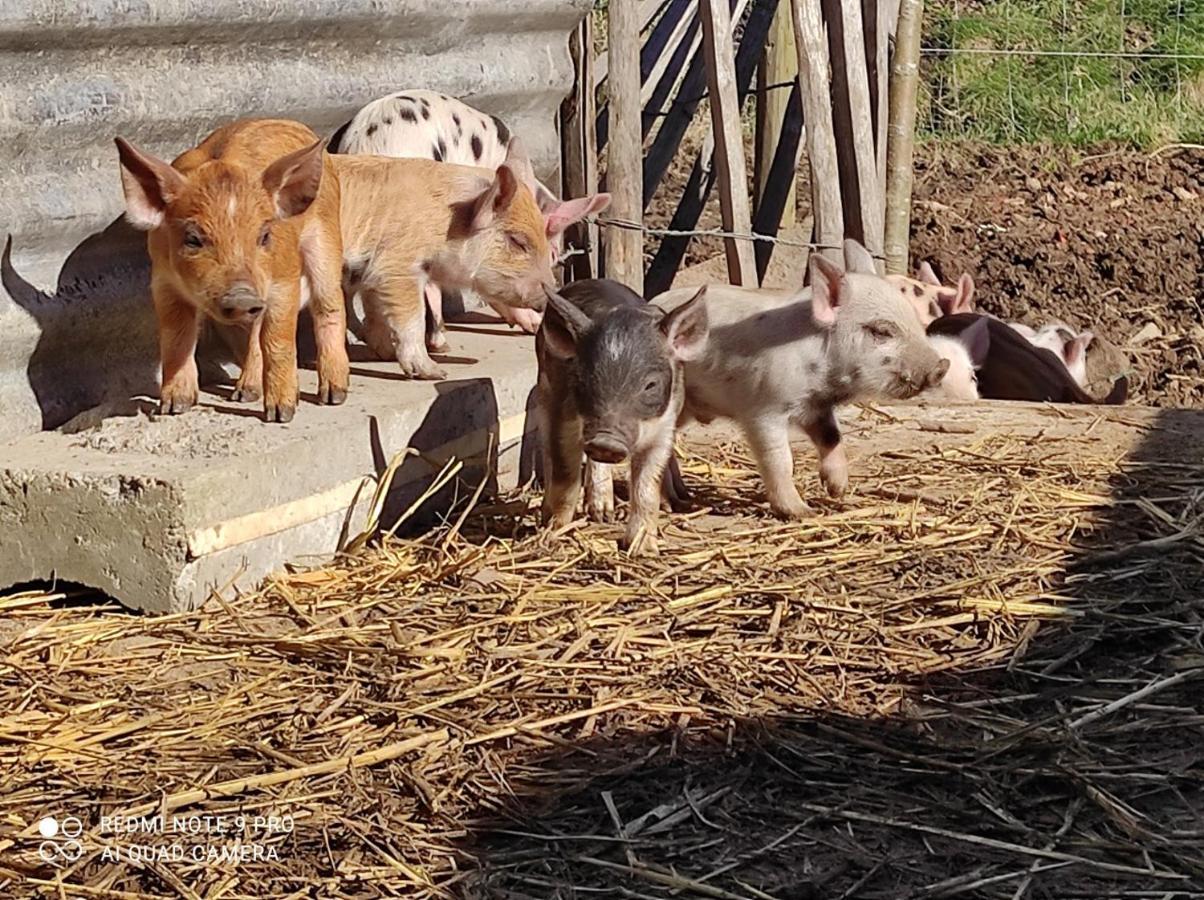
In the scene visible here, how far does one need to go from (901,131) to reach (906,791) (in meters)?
5.86

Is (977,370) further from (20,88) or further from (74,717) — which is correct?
(74,717)

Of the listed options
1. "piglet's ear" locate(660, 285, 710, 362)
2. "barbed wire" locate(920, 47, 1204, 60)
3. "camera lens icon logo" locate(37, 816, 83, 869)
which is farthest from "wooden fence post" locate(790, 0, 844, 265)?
"camera lens icon logo" locate(37, 816, 83, 869)

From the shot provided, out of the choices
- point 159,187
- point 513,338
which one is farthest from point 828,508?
point 159,187

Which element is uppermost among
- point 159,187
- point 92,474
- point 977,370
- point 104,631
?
point 159,187

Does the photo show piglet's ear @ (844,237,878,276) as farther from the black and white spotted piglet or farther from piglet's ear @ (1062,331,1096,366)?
piglet's ear @ (1062,331,1096,366)

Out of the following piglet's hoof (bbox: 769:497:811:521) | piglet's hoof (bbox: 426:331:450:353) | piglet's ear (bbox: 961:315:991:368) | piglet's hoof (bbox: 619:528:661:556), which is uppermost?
piglet's hoof (bbox: 426:331:450:353)

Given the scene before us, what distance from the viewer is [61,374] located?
5.32 meters

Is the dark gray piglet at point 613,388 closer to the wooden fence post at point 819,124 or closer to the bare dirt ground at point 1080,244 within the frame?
the wooden fence post at point 819,124

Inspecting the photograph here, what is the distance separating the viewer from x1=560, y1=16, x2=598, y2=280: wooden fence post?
745 centimetres

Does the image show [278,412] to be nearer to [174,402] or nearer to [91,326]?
[174,402]

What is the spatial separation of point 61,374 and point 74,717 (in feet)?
5.13

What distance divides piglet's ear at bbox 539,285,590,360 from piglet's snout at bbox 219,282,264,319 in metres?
0.83

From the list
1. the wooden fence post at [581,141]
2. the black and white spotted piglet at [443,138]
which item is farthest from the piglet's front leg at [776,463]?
the wooden fence post at [581,141]

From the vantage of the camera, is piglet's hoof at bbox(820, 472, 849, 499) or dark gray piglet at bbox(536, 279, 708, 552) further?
piglet's hoof at bbox(820, 472, 849, 499)
